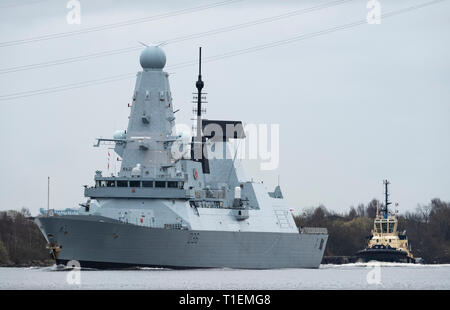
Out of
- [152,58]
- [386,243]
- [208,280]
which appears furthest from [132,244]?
[386,243]

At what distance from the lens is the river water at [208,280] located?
67.8 m

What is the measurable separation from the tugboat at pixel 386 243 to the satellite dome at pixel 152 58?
3877cm

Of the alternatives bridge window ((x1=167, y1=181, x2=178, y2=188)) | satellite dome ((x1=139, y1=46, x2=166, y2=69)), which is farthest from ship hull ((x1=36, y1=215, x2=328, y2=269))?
satellite dome ((x1=139, y1=46, x2=166, y2=69))

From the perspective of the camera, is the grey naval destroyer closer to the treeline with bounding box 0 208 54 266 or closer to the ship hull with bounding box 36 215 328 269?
the ship hull with bounding box 36 215 328 269

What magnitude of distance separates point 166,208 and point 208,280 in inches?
477

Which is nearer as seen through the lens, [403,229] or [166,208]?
[166,208]

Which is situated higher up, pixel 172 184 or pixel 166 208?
pixel 172 184

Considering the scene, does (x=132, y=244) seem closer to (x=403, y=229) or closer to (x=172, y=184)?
(x=172, y=184)

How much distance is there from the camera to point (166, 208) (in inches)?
3290

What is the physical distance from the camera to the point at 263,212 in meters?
93.2

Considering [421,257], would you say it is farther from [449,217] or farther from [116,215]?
[116,215]

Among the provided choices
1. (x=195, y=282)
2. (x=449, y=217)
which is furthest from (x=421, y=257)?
(x=195, y=282)

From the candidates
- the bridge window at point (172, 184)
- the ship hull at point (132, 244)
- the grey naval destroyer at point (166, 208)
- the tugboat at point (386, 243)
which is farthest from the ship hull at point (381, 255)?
the bridge window at point (172, 184)

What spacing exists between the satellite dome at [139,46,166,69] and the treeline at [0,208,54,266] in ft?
72.0
